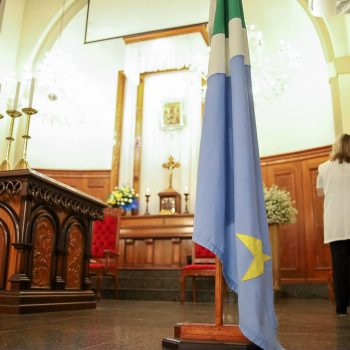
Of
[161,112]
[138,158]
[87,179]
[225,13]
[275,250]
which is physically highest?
[161,112]

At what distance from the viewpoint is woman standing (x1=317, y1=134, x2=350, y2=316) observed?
3420 millimetres

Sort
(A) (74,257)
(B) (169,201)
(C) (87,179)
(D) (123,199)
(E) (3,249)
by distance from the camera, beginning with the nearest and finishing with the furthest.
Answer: (E) (3,249), (A) (74,257), (D) (123,199), (B) (169,201), (C) (87,179)

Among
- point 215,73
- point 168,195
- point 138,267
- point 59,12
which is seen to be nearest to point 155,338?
point 215,73

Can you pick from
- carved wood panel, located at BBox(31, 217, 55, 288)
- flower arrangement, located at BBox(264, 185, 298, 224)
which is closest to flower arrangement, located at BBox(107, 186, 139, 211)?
flower arrangement, located at BBox(264, 185, 298, 224)

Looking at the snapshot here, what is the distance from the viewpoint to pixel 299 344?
1742 mm

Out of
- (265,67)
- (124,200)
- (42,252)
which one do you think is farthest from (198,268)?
(265,67)

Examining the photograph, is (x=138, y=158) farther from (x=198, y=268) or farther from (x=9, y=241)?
(x=9, y=241)

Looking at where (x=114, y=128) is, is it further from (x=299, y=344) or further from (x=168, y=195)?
(x=299, y=344)

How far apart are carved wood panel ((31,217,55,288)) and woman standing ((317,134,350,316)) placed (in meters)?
2.23

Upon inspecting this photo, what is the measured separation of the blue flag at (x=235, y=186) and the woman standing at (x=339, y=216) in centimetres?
210

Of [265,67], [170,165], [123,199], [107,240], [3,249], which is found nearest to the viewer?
[3,249]

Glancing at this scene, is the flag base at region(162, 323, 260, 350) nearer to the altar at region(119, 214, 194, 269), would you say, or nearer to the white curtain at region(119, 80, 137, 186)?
the altar at region(119, 214, 194, 269)

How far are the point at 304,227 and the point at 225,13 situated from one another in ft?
20.3

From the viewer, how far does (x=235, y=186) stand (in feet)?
5.07
